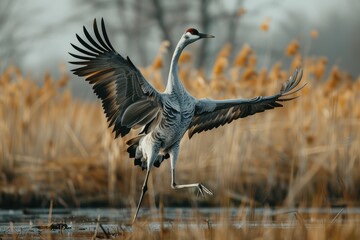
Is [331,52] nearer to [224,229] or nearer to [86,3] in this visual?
[86,3]

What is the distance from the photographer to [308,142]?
10.5 meters

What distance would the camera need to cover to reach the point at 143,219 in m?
5.89

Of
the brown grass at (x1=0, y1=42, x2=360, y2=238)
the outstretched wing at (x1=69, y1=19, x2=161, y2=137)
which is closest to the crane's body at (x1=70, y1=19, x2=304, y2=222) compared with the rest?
the outstretched wing at (x1=69, y1=19, x2=161, y2=137)

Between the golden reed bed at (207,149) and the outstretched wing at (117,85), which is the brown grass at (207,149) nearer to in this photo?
the golden reed bed at (207,149)

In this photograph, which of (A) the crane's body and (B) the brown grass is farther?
(B) the brown grass

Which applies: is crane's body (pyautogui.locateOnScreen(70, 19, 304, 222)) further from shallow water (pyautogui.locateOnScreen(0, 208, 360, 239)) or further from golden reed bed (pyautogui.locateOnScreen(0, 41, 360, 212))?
golden reed bed (pyautogui.locateOnScreen(0, 41, 360, 212))

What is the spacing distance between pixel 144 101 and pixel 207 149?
3.54 metres

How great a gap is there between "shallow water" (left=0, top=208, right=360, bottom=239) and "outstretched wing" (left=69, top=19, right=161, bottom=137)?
865mm

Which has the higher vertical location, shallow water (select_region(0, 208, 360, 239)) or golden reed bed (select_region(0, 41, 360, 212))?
golden reed bed (select_region(0, 41, 360, 212))

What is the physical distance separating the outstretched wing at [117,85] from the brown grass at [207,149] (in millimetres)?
2413

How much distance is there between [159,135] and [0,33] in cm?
1913

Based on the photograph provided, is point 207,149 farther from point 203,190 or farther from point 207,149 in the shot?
point 203,190

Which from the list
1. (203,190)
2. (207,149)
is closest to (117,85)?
(203,190)

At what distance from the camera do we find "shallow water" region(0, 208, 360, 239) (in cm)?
525
